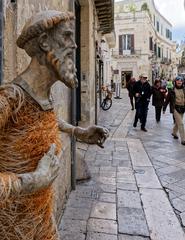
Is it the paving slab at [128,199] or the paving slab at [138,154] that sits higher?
the paving slab at [138,154]

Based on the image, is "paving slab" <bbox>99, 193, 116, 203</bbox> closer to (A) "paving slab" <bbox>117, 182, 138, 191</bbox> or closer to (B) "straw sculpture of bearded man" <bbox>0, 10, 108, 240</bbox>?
(A) "paving slab" <bbox>117, 182, 138, 191</bbox>

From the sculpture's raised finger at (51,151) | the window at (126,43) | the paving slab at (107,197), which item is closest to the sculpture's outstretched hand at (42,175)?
the sculpture's raised finger at (51,151)

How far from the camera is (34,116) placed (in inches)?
59.9

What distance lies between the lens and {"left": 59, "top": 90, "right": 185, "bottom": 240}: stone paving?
3.61 metres

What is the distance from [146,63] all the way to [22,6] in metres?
42.1

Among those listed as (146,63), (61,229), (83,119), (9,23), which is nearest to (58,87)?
(61,229)

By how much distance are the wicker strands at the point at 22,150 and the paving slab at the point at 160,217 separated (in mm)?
2227

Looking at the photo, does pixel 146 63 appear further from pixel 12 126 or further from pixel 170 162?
pixel 12 126

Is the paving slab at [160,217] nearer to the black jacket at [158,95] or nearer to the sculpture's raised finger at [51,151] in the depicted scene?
the sculpture's raised finger at [51,151]

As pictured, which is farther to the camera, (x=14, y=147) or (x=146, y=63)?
(x=146, y=63)

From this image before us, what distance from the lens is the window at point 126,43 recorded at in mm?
43156

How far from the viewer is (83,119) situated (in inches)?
351

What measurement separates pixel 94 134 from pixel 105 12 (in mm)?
11004

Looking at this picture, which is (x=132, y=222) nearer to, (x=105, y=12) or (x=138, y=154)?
(x=138, y=154)
